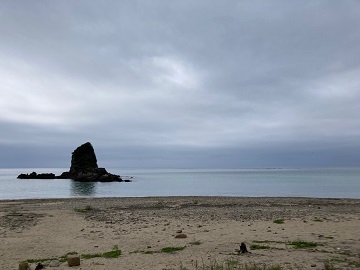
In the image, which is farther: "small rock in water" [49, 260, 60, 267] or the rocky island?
the rocky island

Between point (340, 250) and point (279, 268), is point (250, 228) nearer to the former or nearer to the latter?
point (340, 250)

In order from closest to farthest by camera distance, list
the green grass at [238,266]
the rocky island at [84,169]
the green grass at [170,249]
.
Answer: the green grass at [238,266]
the green grass at [170,249]
the rocky island at [84,169]

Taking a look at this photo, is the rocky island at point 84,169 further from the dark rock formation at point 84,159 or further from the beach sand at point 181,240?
the beach sand at point 181,240

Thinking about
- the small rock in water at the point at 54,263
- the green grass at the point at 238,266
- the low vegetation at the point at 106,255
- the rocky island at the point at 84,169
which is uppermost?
the rocky island at the point at 84,169

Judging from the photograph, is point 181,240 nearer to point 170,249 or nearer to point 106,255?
point 170,249

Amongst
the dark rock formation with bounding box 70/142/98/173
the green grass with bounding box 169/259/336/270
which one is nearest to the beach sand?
the green grass with bounding box 169/259/336/270

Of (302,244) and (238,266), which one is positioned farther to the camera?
(302,244)

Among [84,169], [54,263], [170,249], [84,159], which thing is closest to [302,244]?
[170,249]

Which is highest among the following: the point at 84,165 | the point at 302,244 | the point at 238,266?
the point at 84,165

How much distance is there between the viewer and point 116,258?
43.1 feet

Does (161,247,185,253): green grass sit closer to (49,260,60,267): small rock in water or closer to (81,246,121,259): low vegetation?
(81,246,121,259): low vegetation

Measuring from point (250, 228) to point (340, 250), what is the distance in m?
7.07

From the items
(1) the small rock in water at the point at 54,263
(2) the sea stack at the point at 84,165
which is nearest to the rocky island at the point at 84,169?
(2) the sea stack at the point at 84,165

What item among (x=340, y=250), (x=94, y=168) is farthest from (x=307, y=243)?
(x=94, y=168)
